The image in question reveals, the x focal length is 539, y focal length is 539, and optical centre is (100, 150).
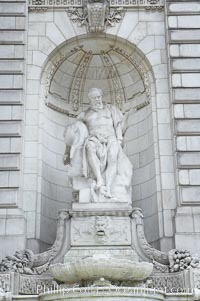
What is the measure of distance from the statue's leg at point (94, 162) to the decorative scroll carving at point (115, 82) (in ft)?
9.49

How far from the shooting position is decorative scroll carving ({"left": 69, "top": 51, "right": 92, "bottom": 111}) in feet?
48.5

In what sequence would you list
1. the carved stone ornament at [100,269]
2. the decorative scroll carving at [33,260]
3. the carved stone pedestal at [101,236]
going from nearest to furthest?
the carved stone ornament at [100,269]
the carved stone pedestal at [101,236]
the decorative scroll carving at [33,260]

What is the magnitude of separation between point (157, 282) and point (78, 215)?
84.7 inches

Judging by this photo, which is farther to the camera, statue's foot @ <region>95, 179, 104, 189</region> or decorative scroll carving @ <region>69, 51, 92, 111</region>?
decorative scroll carving @ <region>69, 51, 92, 111</region>

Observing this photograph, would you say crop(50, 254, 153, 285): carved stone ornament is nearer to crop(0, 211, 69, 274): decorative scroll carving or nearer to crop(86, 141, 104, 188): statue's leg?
crop(0, 211, 69, 274): decorative scroll carving

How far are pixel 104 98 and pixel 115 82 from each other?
1.76ft

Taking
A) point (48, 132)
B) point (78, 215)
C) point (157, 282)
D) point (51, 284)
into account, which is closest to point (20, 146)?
point (48, 132)

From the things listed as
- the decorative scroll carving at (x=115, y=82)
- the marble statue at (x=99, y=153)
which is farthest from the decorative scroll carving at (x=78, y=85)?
the marble statue at (x=99, y=153)

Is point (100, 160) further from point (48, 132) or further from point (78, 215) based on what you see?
point (48, 132)

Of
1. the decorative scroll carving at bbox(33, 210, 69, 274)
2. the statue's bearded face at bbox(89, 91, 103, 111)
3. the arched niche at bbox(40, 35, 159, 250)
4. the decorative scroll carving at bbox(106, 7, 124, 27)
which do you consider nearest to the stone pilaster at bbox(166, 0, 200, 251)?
the arched niche at bbox(40, 35, 159, 250)

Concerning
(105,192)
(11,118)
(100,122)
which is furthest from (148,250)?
(11,118)

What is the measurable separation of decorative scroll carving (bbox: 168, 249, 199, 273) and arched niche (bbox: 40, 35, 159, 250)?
1.65 m

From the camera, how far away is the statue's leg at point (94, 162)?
470 inches

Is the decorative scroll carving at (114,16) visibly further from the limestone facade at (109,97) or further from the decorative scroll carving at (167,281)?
the decorative scroll carving at (167,281)
